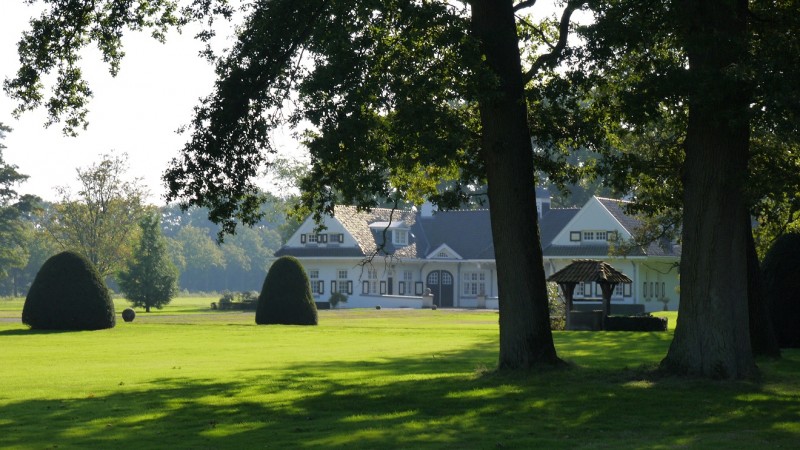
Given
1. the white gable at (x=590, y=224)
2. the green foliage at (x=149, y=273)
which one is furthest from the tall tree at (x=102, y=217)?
the white gable at (x=590, y=224)

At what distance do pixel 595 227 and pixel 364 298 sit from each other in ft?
53.3

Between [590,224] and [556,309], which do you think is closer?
[556,309]

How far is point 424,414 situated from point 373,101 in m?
5.41

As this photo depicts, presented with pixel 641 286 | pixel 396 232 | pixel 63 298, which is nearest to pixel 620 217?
pixel 641 286

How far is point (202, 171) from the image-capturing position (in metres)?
20.8

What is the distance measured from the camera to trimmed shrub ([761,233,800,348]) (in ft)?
98.6

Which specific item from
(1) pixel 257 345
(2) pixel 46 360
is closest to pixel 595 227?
(1) pixel 257 345

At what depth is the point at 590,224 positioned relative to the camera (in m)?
70.1

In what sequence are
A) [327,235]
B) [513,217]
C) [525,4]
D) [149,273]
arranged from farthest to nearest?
1. [327,235]
2. [149,273]
3. [525,4]
4. [513,217]

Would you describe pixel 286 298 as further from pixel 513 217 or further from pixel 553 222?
pixel 553 222

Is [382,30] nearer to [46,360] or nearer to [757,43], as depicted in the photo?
[757,43]

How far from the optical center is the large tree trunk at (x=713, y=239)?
18531 millimetres

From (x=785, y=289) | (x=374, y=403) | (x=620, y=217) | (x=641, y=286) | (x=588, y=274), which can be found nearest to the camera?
(x=374, y=403)

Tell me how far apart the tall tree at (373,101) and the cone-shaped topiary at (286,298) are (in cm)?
2426
